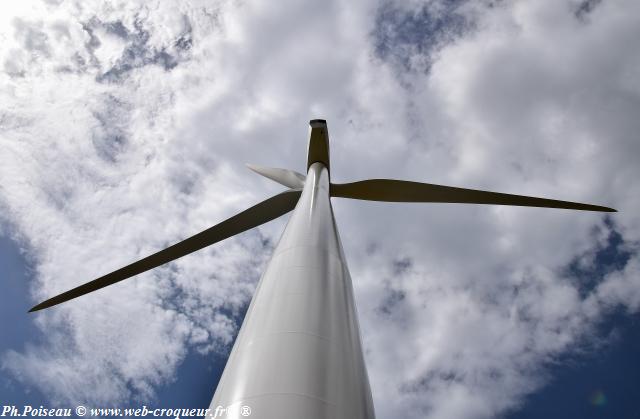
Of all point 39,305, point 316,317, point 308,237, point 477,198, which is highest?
point 477,198

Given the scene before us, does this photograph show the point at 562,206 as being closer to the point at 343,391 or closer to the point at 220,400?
the point at 343,391

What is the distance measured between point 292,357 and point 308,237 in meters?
3.30

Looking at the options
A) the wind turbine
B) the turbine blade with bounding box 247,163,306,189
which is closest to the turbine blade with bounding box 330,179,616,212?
the turbine blade with bounding box 247,163,306,189

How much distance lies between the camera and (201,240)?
1525cm

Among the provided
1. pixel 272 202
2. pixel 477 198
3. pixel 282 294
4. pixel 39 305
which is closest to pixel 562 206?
pixel 477 198

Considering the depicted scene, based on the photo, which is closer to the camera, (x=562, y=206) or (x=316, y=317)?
(x=316, y=317)

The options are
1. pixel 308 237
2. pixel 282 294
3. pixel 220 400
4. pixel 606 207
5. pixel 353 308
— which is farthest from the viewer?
pixel 606 207

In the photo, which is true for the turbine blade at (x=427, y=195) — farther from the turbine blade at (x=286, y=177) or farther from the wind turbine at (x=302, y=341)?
the wind turbine at (x=302, y=341)

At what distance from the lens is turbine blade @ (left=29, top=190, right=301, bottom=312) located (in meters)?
14.1

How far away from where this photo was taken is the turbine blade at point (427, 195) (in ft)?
48.8

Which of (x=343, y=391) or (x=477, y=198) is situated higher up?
(x=477, y=198)

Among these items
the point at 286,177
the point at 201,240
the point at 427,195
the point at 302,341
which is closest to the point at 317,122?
the point at 286,177

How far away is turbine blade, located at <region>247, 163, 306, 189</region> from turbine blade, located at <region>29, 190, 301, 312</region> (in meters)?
1.42

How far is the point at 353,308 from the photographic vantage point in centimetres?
737
